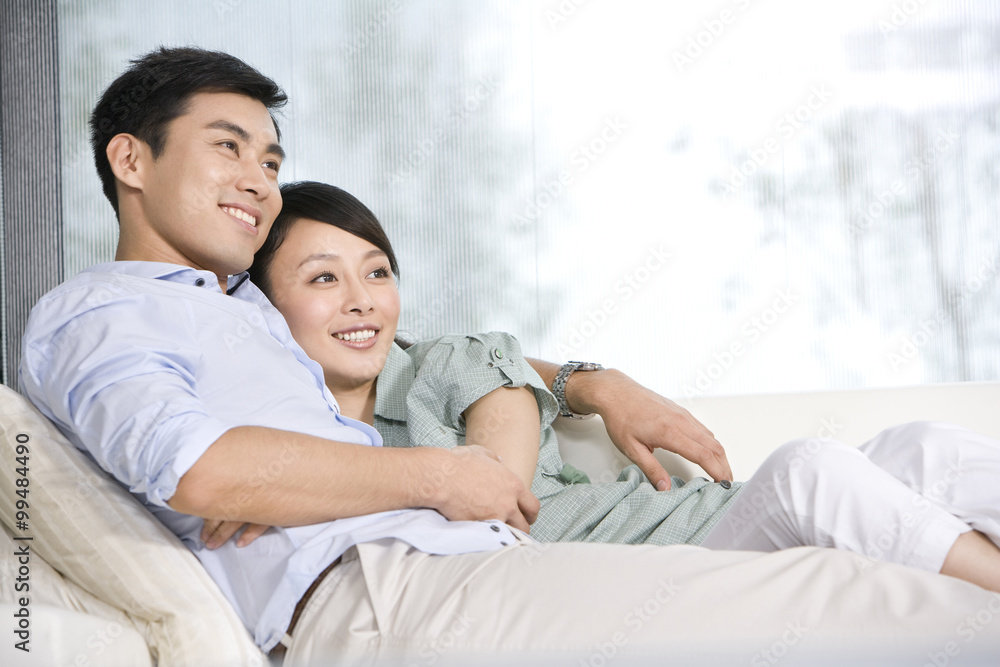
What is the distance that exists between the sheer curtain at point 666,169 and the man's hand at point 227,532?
6.47 feet

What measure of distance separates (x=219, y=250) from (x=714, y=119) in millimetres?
2211

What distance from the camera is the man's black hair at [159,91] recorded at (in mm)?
1307

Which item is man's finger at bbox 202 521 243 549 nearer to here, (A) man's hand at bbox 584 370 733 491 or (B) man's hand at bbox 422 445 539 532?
(B) man's hand at bbox 422 445 539 532

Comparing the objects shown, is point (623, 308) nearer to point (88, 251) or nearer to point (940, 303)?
point (940, 303)

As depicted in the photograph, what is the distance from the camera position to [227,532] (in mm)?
975

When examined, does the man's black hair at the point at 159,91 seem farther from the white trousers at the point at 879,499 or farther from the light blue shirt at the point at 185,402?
the white trousers at the point at 879,499
